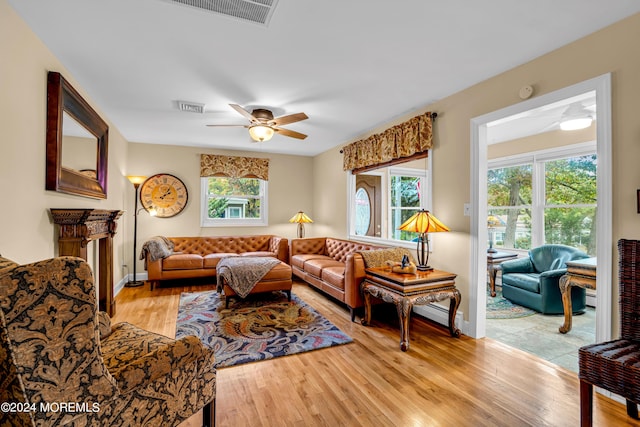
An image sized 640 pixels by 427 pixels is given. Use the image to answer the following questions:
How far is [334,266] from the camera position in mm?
4270

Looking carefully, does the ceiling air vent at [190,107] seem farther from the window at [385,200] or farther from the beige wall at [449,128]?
the window at [385,200]

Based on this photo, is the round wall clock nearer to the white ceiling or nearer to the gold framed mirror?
the gold framed mirror

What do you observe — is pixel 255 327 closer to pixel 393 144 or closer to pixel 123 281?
pixel 393 144

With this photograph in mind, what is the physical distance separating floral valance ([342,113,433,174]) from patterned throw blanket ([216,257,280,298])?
214 cm

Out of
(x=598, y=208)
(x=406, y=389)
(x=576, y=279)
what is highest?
(x=598, y=208)

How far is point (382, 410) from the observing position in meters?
1.87

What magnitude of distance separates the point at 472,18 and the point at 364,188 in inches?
159

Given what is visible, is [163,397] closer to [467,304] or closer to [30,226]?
[30,226]

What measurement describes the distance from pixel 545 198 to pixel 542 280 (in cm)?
Answer: 178

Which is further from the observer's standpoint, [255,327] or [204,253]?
[204,253]

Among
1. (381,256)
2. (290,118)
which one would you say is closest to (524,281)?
(381,256)

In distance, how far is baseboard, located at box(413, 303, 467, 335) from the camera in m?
3.07

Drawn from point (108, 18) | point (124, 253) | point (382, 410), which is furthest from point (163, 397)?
point (124, 253)

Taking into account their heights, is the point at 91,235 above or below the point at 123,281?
above
